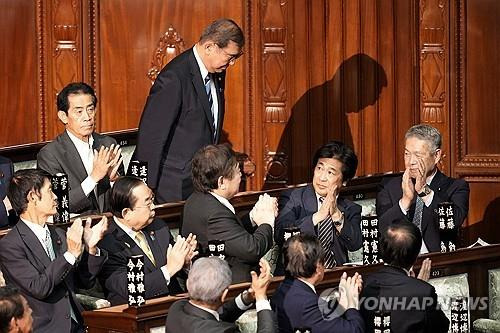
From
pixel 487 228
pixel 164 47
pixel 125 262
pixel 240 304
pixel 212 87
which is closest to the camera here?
pixel 240 304

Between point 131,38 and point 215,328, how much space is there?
12.4 ft

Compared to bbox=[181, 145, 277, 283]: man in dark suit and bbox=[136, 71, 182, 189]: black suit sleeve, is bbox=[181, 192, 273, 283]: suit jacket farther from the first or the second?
bbox=[136, 71, 182, 189]: black suit sleeve

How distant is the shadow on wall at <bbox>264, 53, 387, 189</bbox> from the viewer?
26.7ft

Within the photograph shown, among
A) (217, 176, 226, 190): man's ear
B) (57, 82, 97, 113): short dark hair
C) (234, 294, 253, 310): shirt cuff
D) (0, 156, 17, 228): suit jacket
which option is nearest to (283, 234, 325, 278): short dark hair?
(234, 294, 253, 310): shirt cuff

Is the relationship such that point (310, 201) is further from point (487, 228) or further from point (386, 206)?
point (487, 228)

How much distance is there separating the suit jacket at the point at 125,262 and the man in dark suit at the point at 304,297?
0.56m

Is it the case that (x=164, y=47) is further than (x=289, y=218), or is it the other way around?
(x=164, y=47)

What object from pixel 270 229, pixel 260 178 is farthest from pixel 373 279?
pixel 260 178

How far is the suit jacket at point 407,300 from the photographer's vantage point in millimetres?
5246

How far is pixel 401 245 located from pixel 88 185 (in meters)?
1.68

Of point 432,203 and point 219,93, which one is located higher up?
point 219,93

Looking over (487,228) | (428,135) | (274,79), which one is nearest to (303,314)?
(428,135)

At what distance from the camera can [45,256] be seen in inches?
214

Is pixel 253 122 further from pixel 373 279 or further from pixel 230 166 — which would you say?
pixel 373 279
